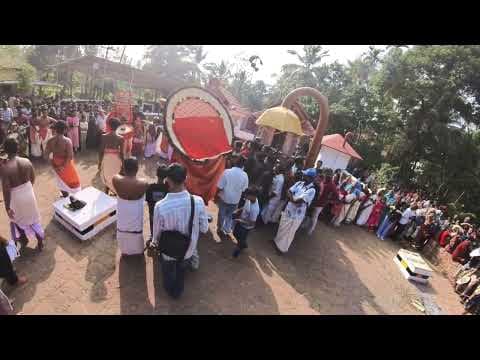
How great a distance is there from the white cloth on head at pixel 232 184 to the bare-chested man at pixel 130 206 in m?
1.62

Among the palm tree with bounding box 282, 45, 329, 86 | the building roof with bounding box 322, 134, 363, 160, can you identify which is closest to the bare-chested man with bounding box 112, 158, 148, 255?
the building roof with bounding box 322, 134, 363, 160

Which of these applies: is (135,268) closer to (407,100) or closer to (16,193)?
(16,193)

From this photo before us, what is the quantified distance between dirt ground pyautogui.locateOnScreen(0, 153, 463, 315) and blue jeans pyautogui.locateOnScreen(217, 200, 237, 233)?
269mm

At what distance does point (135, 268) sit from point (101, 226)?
3.86 ft

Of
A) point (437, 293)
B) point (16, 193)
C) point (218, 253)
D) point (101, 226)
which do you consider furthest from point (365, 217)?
point (16, 193)

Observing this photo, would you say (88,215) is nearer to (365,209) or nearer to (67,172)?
(67,172)

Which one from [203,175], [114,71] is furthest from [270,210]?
[114,71]

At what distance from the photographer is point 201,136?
19.8 feet

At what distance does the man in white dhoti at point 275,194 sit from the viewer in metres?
6.15

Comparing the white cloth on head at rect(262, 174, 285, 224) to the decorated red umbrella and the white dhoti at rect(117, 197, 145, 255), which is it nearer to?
the decorated red umbrella

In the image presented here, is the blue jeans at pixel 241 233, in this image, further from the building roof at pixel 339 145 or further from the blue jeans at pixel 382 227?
the building roof at pixel 339 145

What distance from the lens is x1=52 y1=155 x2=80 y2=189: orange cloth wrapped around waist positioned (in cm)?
499

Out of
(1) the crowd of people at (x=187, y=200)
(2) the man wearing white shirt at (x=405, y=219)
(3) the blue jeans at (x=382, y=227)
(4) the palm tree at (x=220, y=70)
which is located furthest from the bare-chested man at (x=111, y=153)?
(4) the palm tree at (x=220, y=70)

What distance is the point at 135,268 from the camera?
4.23 meters
